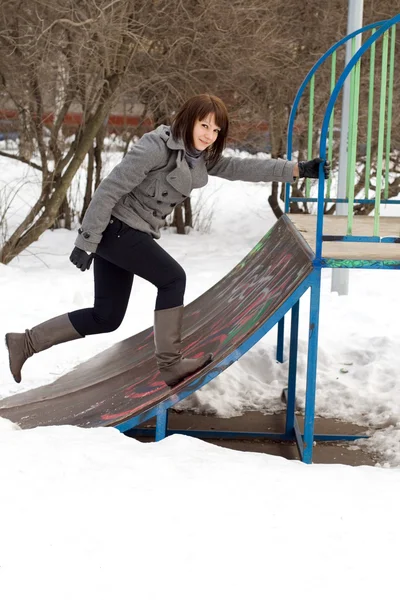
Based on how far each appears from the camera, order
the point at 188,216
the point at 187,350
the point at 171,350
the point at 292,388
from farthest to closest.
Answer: the point at 188,216, the point at 292,388, the point at 187,350, the point at 171,350

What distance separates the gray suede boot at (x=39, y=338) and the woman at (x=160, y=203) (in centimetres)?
22

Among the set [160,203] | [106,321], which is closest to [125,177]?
[160,203]

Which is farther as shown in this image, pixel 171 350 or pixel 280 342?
pixel 280 342

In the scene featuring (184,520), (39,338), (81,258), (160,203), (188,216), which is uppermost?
(160,203)

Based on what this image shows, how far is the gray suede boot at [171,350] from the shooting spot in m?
3.75

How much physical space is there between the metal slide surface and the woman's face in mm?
673

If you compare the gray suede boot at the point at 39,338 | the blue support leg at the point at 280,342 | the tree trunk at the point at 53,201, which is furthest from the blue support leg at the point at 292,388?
the tree trunk at the point at 53,201

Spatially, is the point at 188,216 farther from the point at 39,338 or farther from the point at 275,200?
the point at 39,338

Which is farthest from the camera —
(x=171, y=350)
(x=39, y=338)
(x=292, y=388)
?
(x=292, y=388)

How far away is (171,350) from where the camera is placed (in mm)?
3801

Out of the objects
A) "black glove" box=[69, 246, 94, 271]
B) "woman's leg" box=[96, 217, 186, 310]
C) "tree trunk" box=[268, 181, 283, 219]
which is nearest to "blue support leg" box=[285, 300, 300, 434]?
"woman's leg" box=[96, 217, 186, 310]

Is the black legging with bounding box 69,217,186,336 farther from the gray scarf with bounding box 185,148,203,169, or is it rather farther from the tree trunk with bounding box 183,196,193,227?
the tree trunk with bounding box 183,196,193,227

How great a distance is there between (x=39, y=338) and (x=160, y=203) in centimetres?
98

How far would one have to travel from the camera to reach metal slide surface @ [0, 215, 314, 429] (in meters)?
3.69
